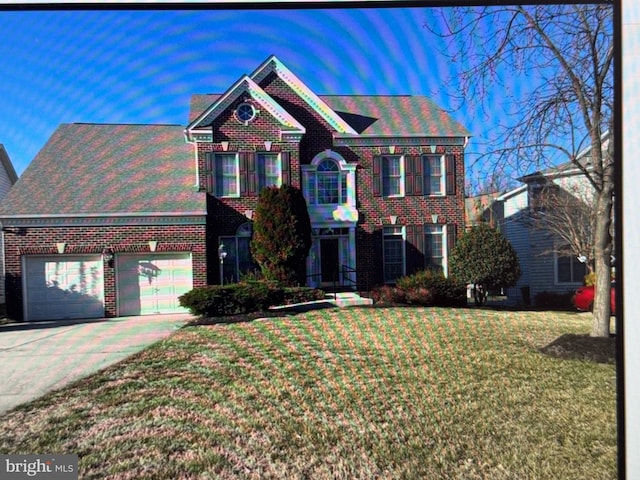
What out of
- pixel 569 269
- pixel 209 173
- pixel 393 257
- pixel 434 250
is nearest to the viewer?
pixel 569 269

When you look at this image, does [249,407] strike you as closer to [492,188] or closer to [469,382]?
[469,382]

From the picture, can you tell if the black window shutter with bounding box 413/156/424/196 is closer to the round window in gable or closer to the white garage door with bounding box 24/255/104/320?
the round window in gable

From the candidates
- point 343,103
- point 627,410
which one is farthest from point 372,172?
point 627,410

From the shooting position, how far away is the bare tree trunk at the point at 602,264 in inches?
90.0

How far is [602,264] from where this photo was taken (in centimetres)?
238

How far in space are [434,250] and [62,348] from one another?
2486 mm

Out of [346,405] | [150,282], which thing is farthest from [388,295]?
[150,282]

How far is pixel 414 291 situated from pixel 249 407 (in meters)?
1.33

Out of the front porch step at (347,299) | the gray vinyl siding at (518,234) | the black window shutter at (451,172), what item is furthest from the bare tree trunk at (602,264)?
the front porch step at (347,299)

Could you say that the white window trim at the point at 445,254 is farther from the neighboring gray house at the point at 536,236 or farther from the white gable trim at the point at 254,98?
the white gable trim at the point at 254,98

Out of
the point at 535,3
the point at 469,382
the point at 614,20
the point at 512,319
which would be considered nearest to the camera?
the point at 614,20

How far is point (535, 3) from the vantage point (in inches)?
79.3

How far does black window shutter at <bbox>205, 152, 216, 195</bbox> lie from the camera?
9.52ft

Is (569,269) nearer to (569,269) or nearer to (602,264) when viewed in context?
(569,269)
